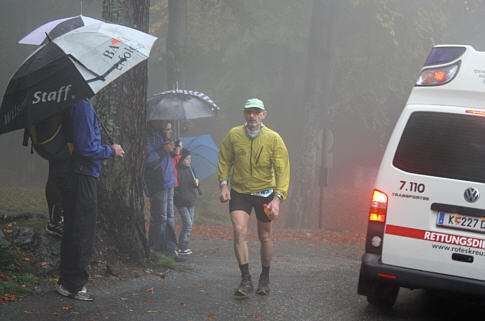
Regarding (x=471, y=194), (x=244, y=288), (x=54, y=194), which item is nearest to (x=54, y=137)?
(x=54, y=194)

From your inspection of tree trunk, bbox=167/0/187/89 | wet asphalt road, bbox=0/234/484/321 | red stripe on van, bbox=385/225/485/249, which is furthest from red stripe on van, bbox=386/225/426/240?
tree trunk, bbox=167/0/187/89

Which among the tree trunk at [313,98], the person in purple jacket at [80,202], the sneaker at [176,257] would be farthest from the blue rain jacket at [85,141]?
the tree trunk at [313,98]

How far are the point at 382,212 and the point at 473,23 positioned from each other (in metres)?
23.5

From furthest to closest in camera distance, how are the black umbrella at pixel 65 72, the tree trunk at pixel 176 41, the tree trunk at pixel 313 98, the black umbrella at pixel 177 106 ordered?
the tree trunk at pixel 313 98
the tree trunk at pixel 176 41
the black umbrella at pixel 177 106
the black umbrella at pixel 65 72

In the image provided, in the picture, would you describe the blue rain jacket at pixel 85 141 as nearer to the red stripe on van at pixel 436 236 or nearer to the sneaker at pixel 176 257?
the red stripe on van at pixel 436 236

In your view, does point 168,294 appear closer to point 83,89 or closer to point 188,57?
point 83,89

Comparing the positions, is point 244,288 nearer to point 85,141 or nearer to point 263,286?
point 263,286

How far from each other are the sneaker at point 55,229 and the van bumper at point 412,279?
3114 mm

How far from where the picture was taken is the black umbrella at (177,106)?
30.3 ft

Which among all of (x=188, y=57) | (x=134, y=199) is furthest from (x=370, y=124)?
(x=134, y=199)

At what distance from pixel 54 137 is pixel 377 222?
121 inches

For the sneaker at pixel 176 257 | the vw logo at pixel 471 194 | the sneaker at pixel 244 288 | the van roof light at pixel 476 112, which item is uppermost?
the van roof light at pixel 476 112

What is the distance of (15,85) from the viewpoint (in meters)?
5.88

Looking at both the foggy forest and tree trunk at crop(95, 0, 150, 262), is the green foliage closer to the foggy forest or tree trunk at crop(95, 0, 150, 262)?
the foggy forest
